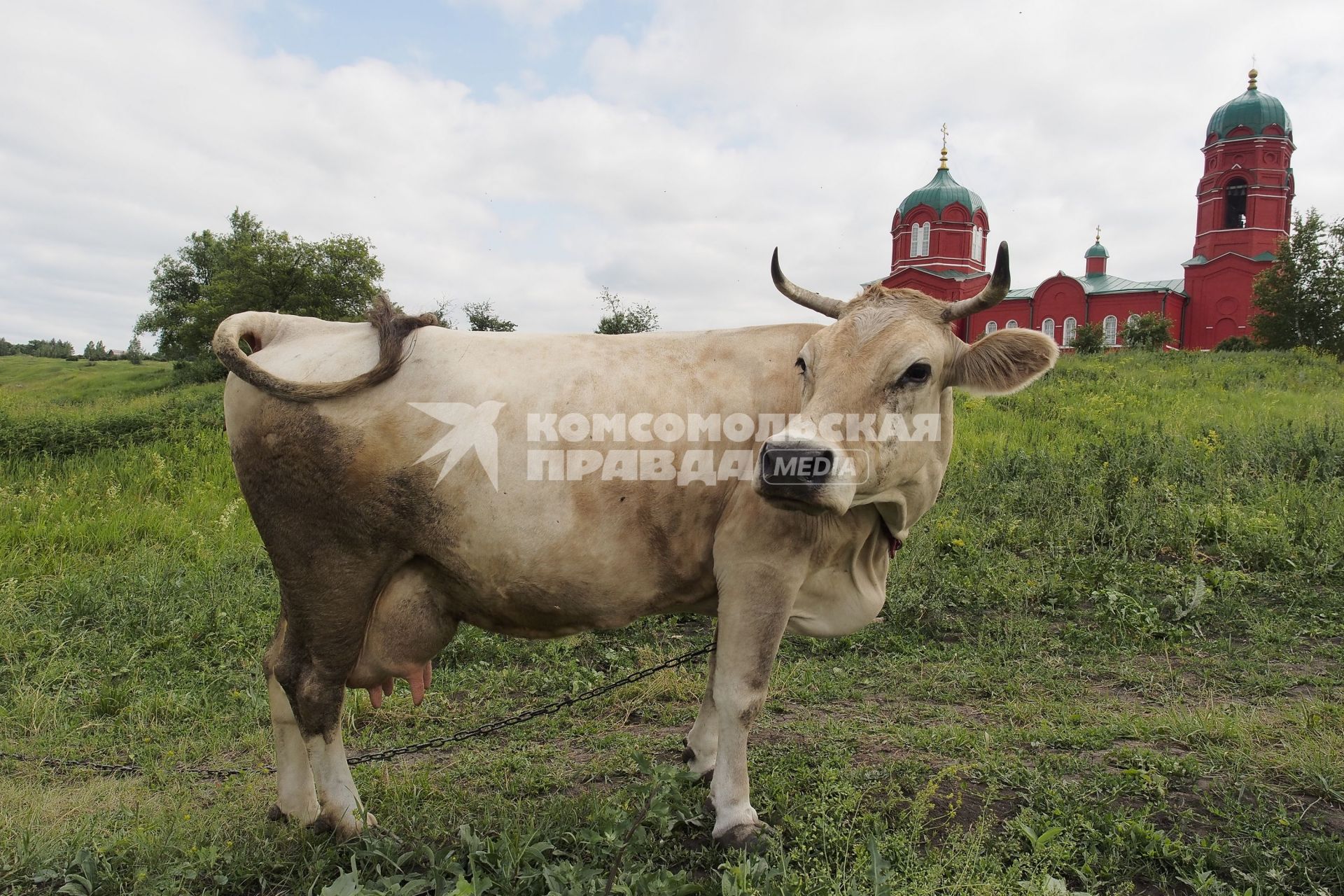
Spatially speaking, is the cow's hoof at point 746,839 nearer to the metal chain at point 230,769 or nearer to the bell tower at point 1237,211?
the metal chain at point 230,769

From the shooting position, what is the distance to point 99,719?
16.8 ft

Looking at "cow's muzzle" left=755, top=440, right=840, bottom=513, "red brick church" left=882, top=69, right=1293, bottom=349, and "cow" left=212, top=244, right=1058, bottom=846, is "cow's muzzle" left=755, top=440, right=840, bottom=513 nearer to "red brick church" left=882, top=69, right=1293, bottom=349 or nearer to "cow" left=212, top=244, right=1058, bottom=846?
"cow" left=212, top=244, right=1058, bottom=846

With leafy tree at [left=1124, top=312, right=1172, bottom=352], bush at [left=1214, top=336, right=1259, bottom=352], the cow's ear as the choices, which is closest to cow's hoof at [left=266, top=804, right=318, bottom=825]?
the cow's ear

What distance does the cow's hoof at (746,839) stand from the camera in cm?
324

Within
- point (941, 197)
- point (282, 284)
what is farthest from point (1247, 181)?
point (282, 284)

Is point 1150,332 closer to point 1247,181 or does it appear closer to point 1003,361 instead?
point 1247,181

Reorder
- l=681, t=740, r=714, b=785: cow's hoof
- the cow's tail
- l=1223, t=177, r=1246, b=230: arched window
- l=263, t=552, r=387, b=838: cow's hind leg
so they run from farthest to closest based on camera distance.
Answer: l=1223, t=177, r=1246, b=230: arched window < l=681, t=740, r=714, b=785: cow's hoof < l=263, t=552, r=387, b=838: cow's hind leg < the cow's tail

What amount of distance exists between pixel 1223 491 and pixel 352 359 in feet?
29.3

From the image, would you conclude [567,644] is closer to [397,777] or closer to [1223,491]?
[397,777]

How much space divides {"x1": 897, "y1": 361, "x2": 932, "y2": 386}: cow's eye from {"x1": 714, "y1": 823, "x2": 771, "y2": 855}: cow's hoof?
1886 millimetres

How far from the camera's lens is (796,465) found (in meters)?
2.69

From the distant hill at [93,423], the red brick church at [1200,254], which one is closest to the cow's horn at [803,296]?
the distant hill at [93,423]

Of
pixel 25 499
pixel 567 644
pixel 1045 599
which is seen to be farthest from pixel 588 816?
pixel 25 499

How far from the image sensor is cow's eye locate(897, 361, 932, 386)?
311 centimetres
